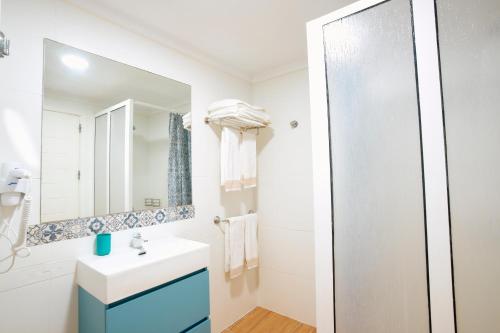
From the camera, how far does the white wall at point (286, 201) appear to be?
2.18 metres

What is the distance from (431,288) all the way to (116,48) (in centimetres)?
198

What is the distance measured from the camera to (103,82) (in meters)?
1.46

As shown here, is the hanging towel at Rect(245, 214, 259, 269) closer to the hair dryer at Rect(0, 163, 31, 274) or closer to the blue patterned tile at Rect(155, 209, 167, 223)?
the blue patterned tile at Rect(155, 209, 167, 223)

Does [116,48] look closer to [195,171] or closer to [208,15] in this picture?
[208,15]

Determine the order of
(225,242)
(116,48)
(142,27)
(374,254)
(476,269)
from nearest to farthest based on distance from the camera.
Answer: (476,269), (374,254), (116,48), (142,27), (225,242)

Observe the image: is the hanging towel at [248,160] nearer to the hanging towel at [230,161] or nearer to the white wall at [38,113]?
the hanging towel at [230,161]

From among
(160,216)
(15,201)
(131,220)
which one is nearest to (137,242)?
(131,220)

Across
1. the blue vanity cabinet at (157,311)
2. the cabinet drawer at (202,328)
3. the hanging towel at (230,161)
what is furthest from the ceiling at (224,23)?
the cabinet drawer at (202,328)

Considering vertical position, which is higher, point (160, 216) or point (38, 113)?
point (38, 113)

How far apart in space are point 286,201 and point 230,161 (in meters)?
0.68

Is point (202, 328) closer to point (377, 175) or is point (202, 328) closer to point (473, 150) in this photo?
point (377, 175)

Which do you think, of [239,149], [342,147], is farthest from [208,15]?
[342,147]

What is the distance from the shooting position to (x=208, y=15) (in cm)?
154

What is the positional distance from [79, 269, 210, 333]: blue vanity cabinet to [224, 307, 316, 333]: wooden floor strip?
0.82m
